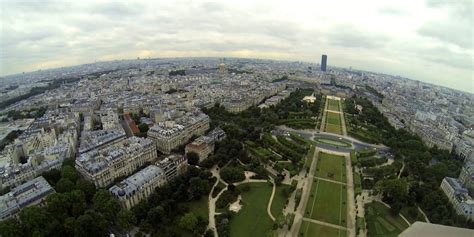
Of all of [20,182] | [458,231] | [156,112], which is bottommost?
[20,182]

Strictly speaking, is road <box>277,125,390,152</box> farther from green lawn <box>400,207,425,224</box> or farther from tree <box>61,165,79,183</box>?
tree <box>61,165,79,183</box>

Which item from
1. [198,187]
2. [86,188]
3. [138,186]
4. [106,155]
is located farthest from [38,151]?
[198,187]

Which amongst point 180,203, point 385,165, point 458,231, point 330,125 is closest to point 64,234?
point 180,203

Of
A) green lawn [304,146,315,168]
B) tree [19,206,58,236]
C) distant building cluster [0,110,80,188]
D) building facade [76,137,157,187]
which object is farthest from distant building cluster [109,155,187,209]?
green lawn [304,146,315,168]

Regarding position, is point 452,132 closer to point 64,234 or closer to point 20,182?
point 64,234

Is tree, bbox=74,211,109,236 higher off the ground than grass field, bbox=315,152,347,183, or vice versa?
grass field, bbox=315,152,347,183

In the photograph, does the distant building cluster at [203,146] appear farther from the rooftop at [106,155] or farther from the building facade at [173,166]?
the rooftop at [106,155]

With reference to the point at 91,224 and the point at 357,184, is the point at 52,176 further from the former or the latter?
the point at 357,184
